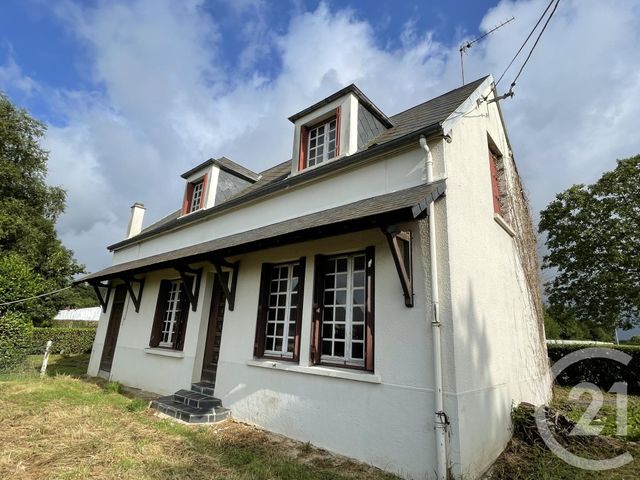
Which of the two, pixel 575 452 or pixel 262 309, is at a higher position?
pixel 262 309

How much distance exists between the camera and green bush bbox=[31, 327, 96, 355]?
1784 cm

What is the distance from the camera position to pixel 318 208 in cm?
648

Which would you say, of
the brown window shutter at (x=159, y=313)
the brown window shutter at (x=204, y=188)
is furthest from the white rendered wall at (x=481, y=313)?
the brown window shutter at (x=159, y=313)

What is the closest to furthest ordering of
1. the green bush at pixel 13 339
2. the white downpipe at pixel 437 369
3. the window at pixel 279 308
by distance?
the white downpipe at pixel 437 369
the window at pixel 279 308
the green bush at pixel 13 339

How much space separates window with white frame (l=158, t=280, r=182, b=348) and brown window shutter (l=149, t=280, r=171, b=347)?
0.23 feet

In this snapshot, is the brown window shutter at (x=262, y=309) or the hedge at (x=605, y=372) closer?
the brown window shutter at (x=262, y=309)

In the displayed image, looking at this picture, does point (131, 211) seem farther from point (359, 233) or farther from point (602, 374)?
point (602, 374)

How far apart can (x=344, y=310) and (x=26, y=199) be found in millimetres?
26134

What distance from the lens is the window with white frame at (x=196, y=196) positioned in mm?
11008

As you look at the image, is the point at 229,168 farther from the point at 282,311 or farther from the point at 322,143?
the point at 282,311

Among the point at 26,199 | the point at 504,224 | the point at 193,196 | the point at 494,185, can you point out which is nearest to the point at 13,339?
the point at 193,196

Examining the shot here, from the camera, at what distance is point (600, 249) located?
16.8 meters

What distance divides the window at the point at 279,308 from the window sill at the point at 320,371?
0.81 ft

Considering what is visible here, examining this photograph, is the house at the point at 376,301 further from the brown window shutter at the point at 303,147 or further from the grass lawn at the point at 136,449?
the grass lawn at the point at 136,449
